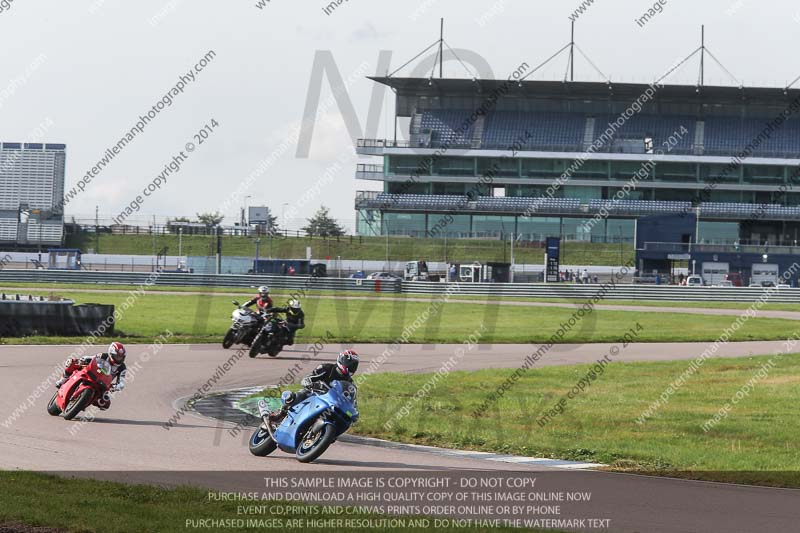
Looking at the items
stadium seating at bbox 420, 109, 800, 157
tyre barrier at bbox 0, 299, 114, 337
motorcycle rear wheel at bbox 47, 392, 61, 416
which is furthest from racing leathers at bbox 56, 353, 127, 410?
stadium seating at bbox 420, 109, 800, 157

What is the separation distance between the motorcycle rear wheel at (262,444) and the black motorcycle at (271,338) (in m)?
12.9

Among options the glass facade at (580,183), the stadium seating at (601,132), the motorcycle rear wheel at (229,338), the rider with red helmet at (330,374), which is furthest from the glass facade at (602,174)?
the rider with red helmet at (330,374)

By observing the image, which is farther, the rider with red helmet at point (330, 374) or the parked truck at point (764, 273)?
the parked truck at point (764, 273)

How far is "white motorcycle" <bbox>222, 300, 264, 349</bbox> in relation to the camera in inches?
1072

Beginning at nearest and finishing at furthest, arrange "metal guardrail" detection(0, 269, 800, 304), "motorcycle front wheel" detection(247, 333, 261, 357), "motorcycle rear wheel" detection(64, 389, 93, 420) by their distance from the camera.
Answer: "motorcycle rear wheel" detection(64, 389, 93, 420) → "motorcycle front wheel" detection(247, 333, 261, 357) → "metal guardrail" detection(0, 269, 800, 304)

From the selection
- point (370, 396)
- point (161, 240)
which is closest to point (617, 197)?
point (161, 240)

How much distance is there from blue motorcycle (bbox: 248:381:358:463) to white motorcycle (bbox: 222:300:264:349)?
13932 mm

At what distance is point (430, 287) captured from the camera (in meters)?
64.0

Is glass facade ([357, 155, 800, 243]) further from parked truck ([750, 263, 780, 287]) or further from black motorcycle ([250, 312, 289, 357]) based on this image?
black motorcycle ([250, 312, 289, 357])

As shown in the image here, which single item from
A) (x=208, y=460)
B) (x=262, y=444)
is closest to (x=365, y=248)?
(x=262, y=444)

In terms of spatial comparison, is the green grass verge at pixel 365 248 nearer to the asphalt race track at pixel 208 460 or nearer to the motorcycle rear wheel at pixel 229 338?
the motorcycle rear wheel at pixel 229 338

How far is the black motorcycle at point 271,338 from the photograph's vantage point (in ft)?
86.5

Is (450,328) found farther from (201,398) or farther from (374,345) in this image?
(201,398)

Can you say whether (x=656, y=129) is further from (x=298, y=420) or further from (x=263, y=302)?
(x=298, y=420)
